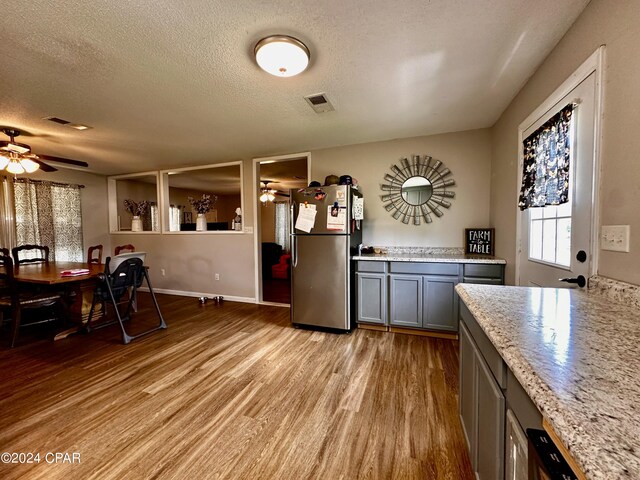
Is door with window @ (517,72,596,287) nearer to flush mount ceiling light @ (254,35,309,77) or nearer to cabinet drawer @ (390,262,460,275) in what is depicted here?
cabinet drawer @ (390,262,460,275)

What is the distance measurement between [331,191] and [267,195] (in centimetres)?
325

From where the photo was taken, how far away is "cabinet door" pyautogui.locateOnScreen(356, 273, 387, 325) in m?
2.91

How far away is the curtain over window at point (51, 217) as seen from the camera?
161 inches

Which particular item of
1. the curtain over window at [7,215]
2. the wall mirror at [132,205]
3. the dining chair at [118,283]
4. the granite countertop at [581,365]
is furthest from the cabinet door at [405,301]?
the curtain over window at [7,215]

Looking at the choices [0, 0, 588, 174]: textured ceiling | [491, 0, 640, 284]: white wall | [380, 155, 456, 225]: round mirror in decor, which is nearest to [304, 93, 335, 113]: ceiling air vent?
[0, 0, 588, 174]: textured ceiling

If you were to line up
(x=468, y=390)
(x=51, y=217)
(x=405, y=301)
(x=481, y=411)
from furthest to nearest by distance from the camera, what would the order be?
1. (x=51, y=217)
2. (x=405, y=301)
3. (x=468, y=390)
4. (x=481, y=411)

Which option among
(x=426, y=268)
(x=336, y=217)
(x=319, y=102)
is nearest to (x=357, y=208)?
(x=336, y=217)

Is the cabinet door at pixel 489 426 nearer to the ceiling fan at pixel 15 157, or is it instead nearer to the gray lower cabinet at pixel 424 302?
the gray lower cabinet at pixel 424 302

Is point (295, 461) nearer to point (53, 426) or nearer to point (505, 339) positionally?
point (505, 339)

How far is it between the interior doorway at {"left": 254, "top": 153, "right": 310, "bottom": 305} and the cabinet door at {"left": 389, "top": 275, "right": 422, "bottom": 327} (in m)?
1.66

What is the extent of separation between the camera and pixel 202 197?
489 cm

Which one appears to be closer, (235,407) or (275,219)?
(235,407)

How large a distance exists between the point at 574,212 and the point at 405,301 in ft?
5.53

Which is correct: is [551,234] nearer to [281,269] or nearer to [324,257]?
[324,257]
